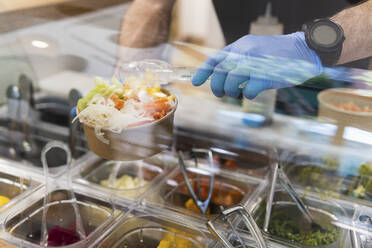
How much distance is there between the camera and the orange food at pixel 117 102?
1017 millimetres

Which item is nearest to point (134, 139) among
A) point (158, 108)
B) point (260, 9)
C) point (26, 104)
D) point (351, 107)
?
point (158, 108)

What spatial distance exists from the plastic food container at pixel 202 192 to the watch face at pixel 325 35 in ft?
1.91

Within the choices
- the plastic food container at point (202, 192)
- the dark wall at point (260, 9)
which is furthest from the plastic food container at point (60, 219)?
the dark wall at point (260, 9)

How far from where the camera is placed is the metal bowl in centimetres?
102

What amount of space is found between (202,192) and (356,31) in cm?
73

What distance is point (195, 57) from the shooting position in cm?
112

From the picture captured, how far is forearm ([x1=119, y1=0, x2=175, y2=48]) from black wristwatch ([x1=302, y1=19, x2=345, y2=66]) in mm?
569

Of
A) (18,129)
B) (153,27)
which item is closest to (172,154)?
(153,27)

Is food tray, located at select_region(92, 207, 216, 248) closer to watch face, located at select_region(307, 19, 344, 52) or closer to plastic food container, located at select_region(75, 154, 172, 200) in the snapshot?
plastic food container, located at select_region(75, 154, 172, 200)

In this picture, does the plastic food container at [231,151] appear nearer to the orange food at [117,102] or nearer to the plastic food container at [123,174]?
the plastic food container at [123,174]

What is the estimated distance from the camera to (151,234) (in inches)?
47.5

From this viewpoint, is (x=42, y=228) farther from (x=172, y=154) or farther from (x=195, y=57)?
(x=195, y=57)

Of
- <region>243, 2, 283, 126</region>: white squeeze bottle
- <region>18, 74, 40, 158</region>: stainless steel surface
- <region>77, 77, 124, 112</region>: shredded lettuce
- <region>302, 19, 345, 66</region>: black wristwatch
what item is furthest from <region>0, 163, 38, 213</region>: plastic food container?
<region>302, 19, 345, 66</region>: black wristwatch

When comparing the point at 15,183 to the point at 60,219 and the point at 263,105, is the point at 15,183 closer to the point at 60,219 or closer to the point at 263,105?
the point at 60,219
